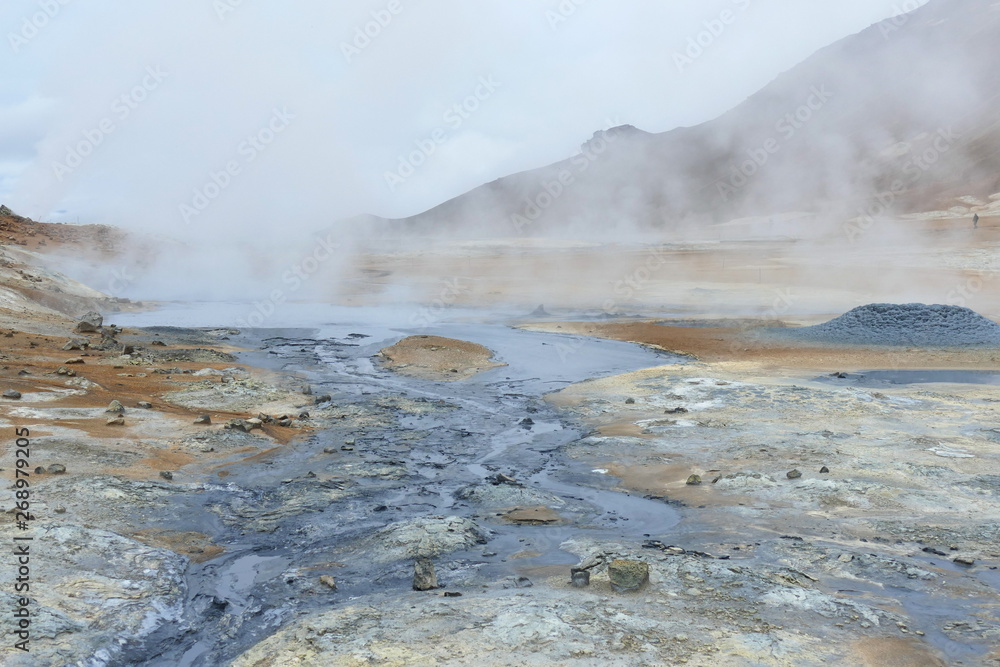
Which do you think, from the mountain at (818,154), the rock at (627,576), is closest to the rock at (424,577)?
the rock at (627,576)

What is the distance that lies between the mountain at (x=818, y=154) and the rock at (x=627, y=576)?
5720 cm

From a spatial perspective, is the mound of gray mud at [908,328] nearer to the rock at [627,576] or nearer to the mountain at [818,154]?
the rock at [627,576]

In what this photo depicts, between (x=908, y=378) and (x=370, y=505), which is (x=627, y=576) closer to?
(x=370, y=505)

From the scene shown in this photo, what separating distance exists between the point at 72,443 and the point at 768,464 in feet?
23.7

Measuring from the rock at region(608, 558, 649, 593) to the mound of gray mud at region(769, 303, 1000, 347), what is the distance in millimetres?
13796

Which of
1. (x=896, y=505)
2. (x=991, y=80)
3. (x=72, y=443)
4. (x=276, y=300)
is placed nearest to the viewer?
(x=896, y=505)

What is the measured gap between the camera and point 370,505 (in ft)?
24.9

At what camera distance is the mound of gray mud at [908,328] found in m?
17.1

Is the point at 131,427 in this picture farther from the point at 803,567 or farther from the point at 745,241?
the point at 745,241

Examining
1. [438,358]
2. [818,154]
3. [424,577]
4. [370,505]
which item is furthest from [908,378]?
[818,154]

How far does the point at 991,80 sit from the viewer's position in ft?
237

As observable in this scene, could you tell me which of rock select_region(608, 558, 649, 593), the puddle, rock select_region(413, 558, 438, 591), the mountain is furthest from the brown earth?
the mountain

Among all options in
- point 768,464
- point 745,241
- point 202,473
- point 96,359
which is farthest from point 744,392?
point 745,241

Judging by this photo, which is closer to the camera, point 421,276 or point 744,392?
point 744,392
